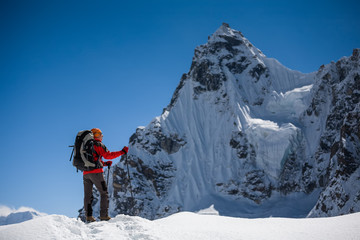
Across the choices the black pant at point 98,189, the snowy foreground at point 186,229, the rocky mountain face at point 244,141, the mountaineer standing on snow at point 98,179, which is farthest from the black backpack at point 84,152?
the rocky mountain face at point 244,141

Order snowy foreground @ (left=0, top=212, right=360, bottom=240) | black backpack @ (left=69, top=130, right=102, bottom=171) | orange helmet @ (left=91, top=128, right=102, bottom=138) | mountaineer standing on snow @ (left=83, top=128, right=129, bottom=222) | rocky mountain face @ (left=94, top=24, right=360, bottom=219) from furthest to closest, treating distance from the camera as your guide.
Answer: rocky mountain face @ (left=94, top=24, right=360, bottom=219) < orange helmet @ (left=91, top=128, right=102, bottom=138) < mountaineer standing on snow @ (left=83, top=128, right=129, bottom=222) < black backpack @ (left=69, top=130, right=102, bottom=171) < snowy foreground @ (left=0, top=212, right=360, bottom=240)

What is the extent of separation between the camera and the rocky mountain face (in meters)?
55.6

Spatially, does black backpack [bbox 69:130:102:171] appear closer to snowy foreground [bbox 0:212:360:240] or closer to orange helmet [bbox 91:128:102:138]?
orange helmet [bbox 91:128:102:138]

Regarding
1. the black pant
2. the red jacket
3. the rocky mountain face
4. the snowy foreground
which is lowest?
the snowy foreground

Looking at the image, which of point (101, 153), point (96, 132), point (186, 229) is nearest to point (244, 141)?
point (96, 132)

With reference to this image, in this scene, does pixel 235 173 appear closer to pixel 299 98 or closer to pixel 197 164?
pixel 197 164

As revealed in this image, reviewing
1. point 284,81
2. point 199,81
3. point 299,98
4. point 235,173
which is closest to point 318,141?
point 299,98

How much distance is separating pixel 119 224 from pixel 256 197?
190 feet

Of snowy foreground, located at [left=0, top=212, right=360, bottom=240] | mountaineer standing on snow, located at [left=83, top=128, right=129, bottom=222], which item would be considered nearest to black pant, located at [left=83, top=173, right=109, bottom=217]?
mountaineer standing on snow, located at [left=83, top=128, right=129, bottom=222]

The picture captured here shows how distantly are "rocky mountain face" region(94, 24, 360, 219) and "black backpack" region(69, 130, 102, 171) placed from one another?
140 ft

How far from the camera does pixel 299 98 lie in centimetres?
6694

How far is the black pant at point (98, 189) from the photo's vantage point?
22.5 feet

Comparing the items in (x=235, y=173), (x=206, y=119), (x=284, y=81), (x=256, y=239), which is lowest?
(x=256, y=239)

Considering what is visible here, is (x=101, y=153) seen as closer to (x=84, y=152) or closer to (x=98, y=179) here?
(x=84, y=152)
